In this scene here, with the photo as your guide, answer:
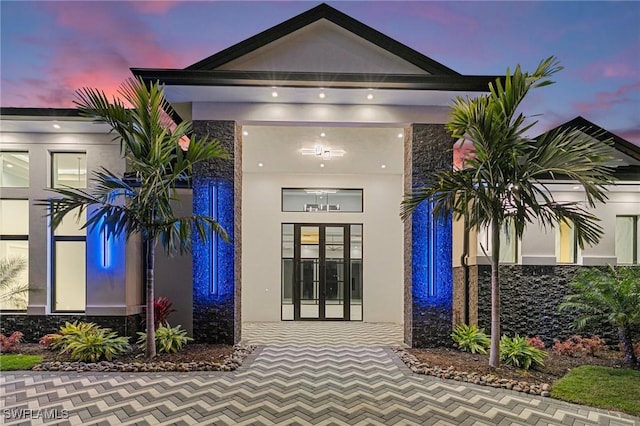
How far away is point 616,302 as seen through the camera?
618 centimetres

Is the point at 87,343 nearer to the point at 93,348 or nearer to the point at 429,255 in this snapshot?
the point at 93,348

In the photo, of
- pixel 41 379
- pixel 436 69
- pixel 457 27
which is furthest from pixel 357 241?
pixel 41 379

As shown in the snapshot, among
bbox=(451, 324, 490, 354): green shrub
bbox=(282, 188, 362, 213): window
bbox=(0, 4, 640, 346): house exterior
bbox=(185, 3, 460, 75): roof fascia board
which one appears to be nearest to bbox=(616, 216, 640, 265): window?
bbox=(0, 4, 640, 346): house exterior

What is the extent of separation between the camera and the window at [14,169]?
7.44 m

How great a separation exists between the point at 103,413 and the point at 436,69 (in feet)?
22.7

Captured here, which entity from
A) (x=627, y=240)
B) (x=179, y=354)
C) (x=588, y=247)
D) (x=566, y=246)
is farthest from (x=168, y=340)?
(x=627, y=240)

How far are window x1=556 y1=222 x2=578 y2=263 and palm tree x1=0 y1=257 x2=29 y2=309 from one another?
1140 cm

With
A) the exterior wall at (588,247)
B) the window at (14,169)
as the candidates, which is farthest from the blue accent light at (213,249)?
the exterior wall at (588,247)

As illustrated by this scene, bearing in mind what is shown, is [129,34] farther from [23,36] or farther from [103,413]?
[103,413]

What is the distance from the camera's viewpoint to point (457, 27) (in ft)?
30.5

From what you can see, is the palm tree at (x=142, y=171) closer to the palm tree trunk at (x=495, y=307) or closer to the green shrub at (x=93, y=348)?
the green shrub at (x=93, y=348)

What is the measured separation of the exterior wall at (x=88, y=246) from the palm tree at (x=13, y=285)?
0.58ft

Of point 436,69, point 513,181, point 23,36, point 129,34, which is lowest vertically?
point 513,181

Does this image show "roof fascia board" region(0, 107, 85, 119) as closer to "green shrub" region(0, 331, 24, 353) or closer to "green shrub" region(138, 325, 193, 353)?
"green shrub" region(0, 331, 24, 353)
